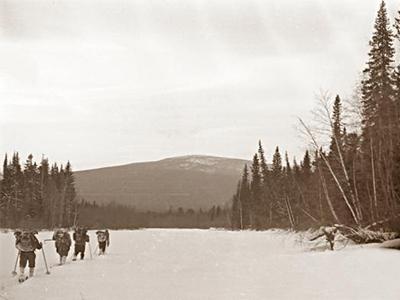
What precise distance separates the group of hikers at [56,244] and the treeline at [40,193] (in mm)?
23889

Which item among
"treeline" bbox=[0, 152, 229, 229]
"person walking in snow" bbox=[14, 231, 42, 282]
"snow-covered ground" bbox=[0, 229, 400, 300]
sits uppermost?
"treeline" bbox=[0, 152, 229, 229]

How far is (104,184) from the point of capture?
323 feet

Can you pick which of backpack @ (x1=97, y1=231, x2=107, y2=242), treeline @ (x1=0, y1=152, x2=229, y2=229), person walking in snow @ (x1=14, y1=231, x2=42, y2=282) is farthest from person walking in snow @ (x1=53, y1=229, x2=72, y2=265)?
treeline @ (x1=0, y1=152, x2=229, y2=229)

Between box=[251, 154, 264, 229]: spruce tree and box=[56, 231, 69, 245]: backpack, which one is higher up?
box=[251, 154, 264, 229]: spruce tree

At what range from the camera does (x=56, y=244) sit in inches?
806

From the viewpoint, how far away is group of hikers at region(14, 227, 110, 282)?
15.8m

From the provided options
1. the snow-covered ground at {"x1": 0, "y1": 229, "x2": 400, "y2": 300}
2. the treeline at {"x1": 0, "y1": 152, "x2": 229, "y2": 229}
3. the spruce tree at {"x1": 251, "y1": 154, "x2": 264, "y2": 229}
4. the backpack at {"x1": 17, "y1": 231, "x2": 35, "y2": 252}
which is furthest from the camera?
the spruce tree at {"x1": 251, "y1": 154, "x2": 264, "y2": 229}

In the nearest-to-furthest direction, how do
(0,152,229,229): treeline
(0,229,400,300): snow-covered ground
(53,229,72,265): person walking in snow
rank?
(0,229,400,300): snow-covered ground, (53,229,72,265): person walking in snow, (0,152,229,229): treeline

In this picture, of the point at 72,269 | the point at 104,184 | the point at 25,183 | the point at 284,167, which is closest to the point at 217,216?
the point at 104,184

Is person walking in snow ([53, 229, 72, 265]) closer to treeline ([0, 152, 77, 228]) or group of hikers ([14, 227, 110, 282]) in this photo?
group of hikers ([14, 227, 110, 282])

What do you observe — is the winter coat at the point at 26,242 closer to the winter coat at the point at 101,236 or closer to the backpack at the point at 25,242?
the backpack at the point at 25,242

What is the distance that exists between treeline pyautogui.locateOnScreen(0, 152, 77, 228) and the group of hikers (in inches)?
940

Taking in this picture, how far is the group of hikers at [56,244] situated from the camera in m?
15.8

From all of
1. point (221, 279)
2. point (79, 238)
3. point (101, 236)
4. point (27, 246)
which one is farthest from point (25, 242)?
point (101, 236)
